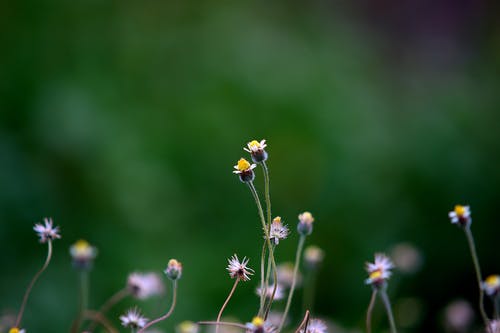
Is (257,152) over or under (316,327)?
over

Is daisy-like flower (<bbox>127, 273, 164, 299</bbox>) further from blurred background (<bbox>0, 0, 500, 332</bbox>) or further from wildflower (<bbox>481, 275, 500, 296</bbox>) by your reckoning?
blurred background (<bbox>0, 0, 500, 332</bbox>)

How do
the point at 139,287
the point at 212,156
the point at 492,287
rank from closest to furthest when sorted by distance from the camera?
the point at 492,287
the point at 139,287
the point at 212,156

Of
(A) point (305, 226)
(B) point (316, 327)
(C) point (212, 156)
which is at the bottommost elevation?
(B) point (316, 327)

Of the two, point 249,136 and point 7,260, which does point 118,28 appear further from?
point 7,260

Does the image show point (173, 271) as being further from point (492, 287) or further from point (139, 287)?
point (492, 287)

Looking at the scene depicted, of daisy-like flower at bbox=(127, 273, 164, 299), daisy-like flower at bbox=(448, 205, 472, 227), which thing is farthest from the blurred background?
daisy-like flower at bbox=(448, 205, 472, 227)

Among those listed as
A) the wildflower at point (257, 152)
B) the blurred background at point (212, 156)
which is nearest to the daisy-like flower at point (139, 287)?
the wildflower at point (257, 152)

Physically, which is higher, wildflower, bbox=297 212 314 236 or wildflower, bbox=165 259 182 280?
wildflower, bbox=297 212 314 236

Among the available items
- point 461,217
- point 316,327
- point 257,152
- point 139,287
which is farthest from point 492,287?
point 139,287

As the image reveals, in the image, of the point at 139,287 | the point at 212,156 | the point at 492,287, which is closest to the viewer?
the point at 492,287

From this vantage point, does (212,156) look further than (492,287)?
Yes
